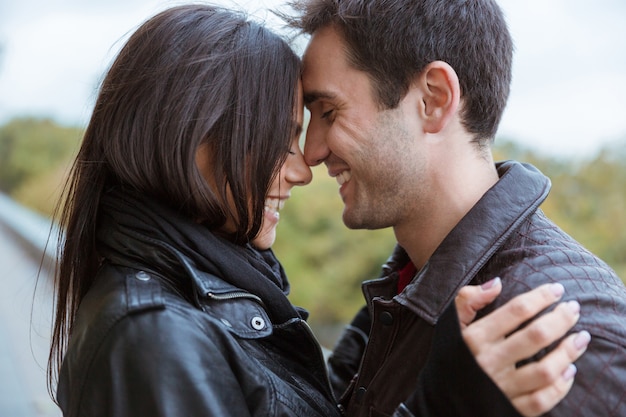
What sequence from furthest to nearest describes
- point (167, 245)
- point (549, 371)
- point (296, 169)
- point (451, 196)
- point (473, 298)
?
1. point (296, 169)
2. point (451, 196)
3. point (167, 245)
4. point (473, 298)
5. point (549, 371)

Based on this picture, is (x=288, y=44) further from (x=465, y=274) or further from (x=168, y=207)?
(x=465, y=274)

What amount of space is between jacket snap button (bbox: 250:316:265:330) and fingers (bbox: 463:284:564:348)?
1.66ft

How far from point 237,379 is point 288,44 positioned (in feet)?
3.06

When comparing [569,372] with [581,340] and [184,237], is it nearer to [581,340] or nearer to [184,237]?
[581,340]

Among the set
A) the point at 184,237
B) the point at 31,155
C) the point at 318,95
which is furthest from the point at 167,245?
the point at 31,155

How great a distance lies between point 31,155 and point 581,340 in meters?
12.7

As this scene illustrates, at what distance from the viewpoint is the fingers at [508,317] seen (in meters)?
1.44

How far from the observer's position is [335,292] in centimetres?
536

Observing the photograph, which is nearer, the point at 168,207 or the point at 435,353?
the point at 435,353

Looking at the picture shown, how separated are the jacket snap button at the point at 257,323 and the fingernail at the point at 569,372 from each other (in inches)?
27.1

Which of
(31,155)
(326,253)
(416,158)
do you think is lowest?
(31,155)

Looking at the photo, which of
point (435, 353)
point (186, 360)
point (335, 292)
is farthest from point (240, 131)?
point (335, 292)

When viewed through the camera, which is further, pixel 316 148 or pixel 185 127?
pixel 316 148

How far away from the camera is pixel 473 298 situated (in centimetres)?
155
